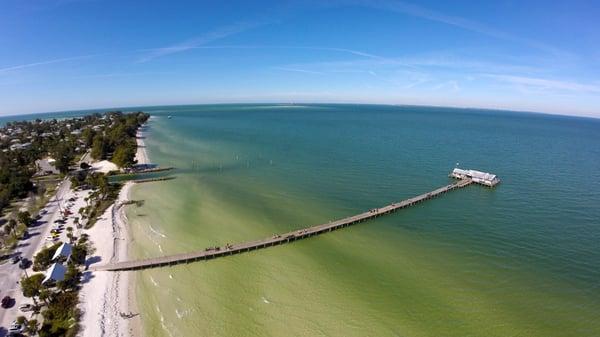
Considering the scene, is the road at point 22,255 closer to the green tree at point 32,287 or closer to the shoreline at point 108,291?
the green tree at point 32,287

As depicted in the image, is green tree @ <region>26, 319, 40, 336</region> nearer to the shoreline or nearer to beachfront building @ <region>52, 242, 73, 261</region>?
the shoreline

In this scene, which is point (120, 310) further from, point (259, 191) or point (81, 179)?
point (81, 179)

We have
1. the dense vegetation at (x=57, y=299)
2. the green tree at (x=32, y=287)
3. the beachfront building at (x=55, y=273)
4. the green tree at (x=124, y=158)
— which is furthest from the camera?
the green tree at (x=124, y=158)

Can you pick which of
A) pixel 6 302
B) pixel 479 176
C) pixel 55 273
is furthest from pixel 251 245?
pixel 479 176

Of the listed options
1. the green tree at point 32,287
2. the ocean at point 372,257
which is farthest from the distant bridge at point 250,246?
the green tree at point 32,287

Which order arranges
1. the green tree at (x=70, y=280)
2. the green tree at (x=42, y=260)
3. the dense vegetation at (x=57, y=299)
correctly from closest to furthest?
1. the dense vegetation at (x=57, y=299)
2. the green tree at (x=70, y=280)
3. the green tree at (x=42, y=260)

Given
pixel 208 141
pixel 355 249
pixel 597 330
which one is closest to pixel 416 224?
pixel 355 249
